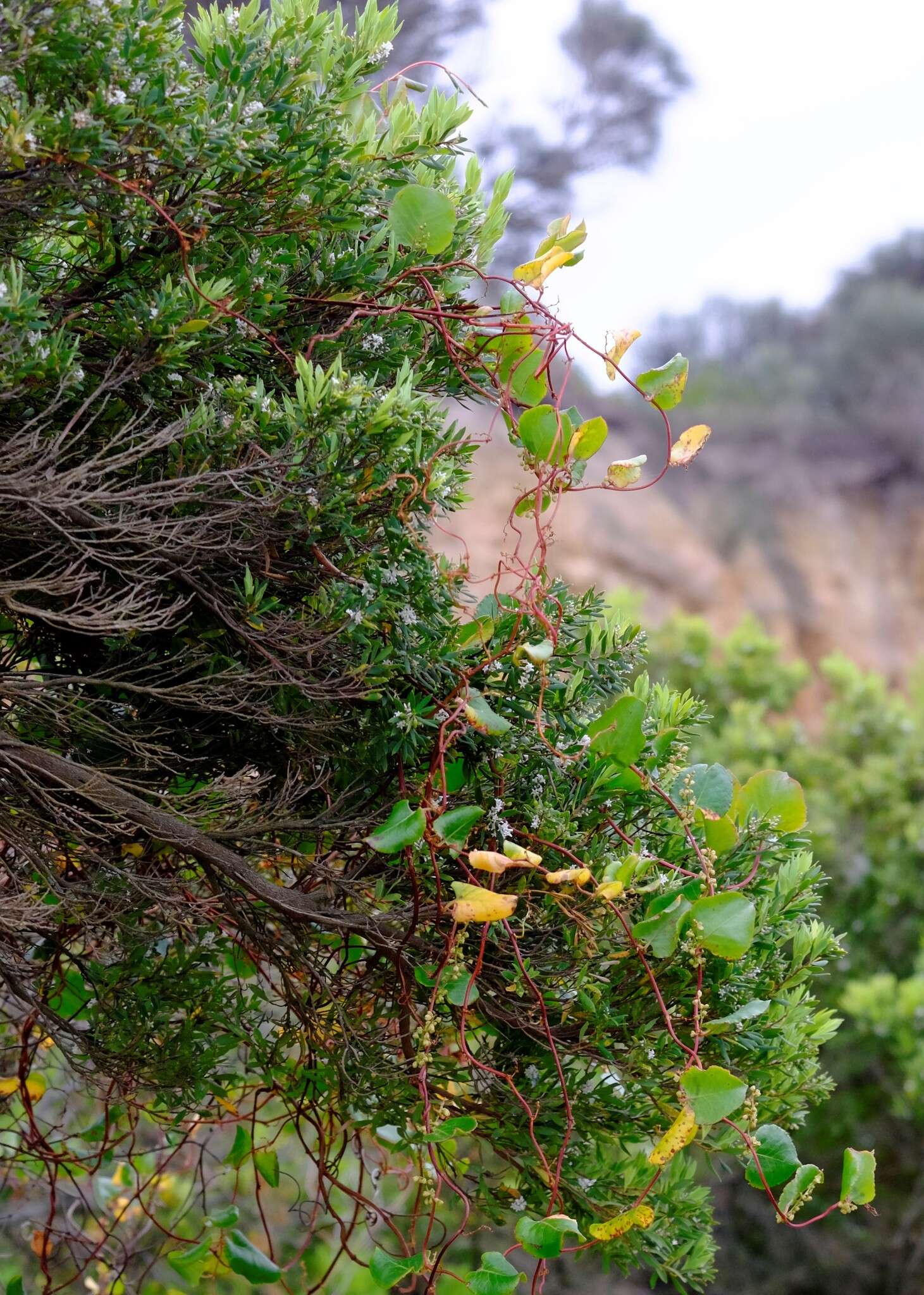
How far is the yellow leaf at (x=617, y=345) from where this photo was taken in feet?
5.36

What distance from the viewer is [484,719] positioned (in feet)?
4.86

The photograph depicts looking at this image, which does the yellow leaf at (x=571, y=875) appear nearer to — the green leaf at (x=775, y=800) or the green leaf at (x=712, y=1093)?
the green leaf at (x=712, y=1093)

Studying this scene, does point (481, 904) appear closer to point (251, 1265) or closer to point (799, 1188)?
point (799, 1188)

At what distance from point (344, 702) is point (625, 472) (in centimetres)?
56

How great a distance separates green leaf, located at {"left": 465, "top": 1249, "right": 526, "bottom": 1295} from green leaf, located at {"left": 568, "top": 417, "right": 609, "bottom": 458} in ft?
3.75

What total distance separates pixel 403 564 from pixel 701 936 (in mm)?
682

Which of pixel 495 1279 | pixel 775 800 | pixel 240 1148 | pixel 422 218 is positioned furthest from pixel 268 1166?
pixel 422 218

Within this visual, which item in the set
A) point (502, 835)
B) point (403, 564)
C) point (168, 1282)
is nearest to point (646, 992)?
point (502, 835)

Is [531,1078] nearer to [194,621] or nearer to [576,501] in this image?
[194,621]

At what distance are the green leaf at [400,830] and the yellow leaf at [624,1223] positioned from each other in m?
0.63

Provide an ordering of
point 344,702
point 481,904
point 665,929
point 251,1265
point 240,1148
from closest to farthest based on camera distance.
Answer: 1. point 481,904
2. point 665,929
3. point 344,702
4. point 251,1265
5. point 240,1148

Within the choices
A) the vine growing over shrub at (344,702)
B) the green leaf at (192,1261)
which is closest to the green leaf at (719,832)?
the vine growing over shrub at (344,702)

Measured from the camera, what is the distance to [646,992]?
5.44 feet

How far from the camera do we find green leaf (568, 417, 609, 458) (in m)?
1.62
